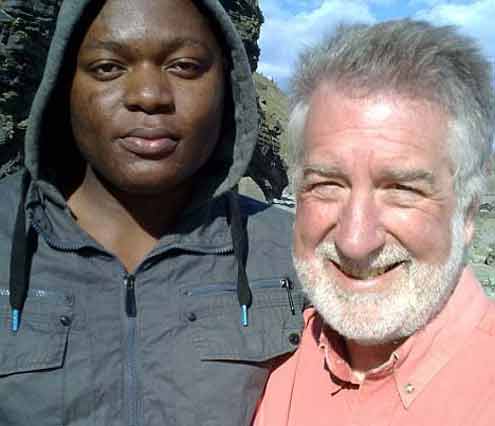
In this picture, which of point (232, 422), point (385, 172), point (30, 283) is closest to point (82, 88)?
point (30, 283)

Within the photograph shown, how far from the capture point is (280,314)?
238cm

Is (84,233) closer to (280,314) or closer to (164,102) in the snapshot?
(164,102)

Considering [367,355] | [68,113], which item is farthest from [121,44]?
[367,355]

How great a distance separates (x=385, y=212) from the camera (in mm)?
1923

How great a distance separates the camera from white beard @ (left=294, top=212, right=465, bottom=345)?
6.34ft

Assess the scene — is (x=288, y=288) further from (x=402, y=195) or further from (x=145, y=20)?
(x=145, y=20)

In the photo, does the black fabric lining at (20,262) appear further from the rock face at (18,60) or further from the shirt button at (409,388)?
the rock face at (18,60)

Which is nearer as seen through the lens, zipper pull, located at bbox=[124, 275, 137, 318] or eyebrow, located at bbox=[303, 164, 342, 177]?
eyebrow, located at bbox=[303, 164, 342, 177]

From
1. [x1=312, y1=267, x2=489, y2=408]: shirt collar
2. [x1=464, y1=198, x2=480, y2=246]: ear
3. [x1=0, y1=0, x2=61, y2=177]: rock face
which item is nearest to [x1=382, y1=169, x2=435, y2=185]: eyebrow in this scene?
[x1=464, y1=198, x2=480, y2=246]: ear

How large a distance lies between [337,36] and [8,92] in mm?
9093

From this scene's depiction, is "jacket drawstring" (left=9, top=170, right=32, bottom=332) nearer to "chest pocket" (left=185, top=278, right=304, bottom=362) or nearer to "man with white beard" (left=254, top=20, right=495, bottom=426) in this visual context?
"chest pocket" (left=185, top=278, right=304, bottom=362)

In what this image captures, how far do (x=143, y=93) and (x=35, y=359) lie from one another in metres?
0.93

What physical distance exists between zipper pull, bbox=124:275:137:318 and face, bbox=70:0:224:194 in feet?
1.01

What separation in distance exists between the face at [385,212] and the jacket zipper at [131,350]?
0.66 metres
